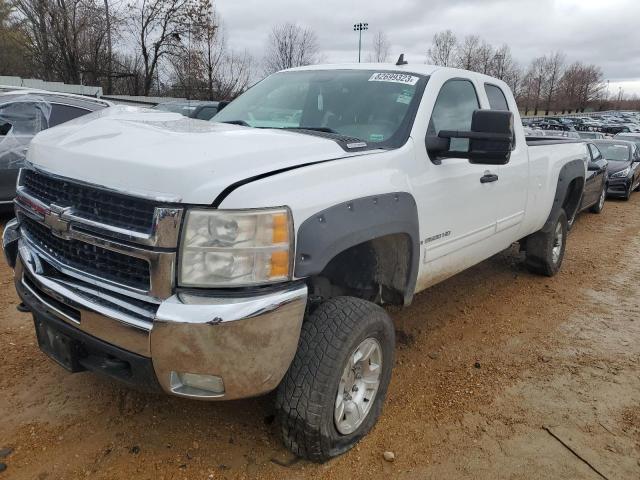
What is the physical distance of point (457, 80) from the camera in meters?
3.84

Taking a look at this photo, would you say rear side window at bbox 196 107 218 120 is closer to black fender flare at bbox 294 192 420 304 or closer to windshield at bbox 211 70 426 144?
windshield at bbox 211 70 426 144

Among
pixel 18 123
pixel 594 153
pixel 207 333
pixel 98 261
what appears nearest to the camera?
pixel 207 333

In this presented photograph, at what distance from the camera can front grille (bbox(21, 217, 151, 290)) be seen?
2.21 metres

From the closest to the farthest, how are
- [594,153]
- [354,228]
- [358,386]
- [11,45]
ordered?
[354,228]
[358,386]
[594,153]
[11,45]

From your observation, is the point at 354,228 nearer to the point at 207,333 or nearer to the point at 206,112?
the point at 207,333

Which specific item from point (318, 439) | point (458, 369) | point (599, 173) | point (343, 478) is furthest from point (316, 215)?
point (599, 173)

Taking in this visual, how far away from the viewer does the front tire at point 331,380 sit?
2439mm

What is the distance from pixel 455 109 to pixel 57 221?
8.70 feet

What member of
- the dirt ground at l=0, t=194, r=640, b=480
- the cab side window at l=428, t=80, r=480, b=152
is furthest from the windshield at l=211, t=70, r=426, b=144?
the dirt ground at l=0, t=194, r=640, b=480

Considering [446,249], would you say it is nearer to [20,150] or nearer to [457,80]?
[457,80]

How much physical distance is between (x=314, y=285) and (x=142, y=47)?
3474 cm

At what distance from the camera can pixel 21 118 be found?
688cm

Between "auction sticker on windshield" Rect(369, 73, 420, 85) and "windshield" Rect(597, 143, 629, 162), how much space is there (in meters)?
12.5

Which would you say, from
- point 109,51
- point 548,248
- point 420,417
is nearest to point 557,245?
point 548,248
